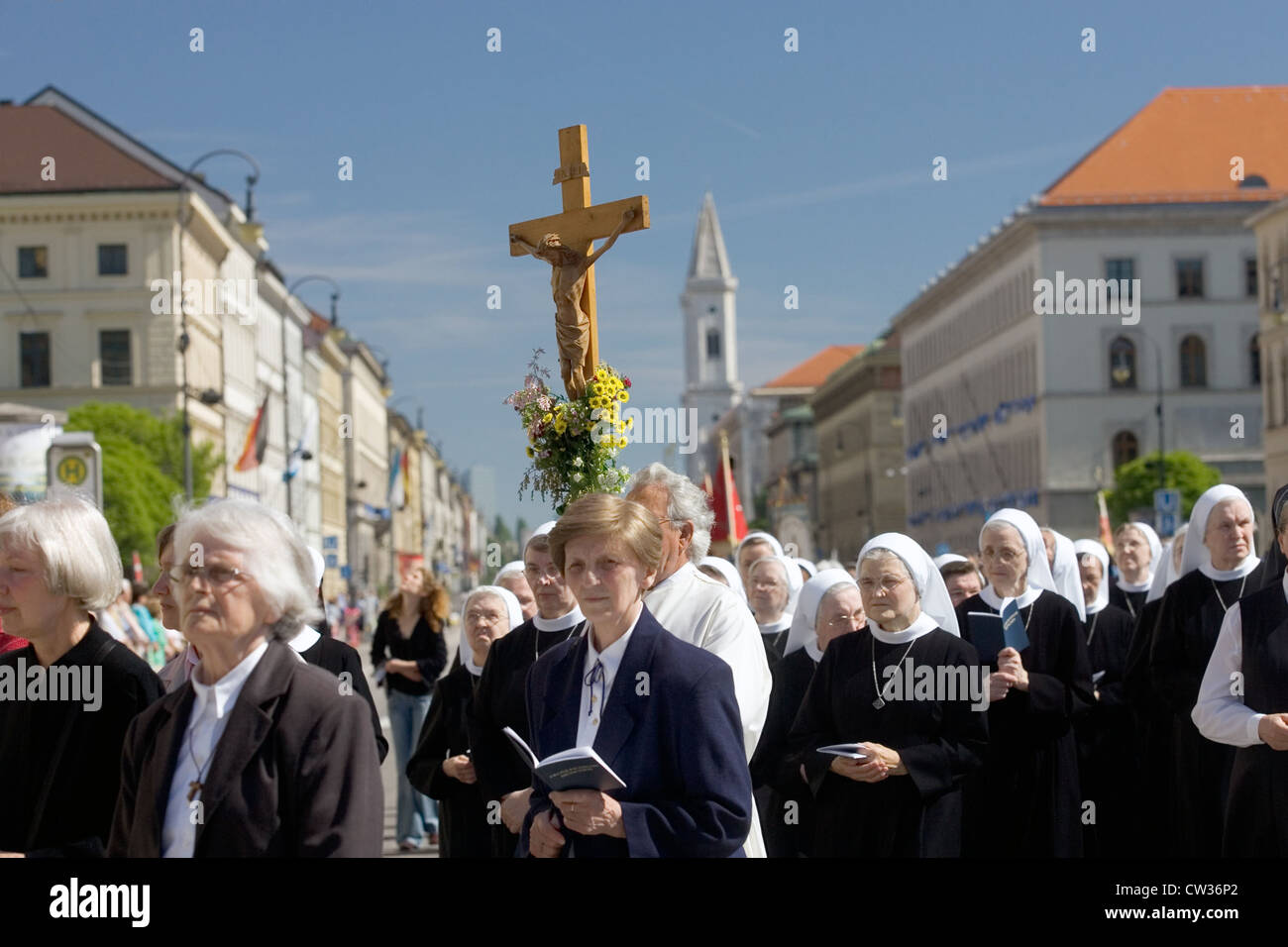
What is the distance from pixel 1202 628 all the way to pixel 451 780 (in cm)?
357

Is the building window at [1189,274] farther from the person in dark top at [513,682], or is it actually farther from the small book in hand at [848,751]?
the small book in hand at [848,751]

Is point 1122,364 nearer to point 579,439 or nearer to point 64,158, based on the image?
point 64,158

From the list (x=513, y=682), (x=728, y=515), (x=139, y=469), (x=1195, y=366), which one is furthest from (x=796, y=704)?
(x=1195, y=366)

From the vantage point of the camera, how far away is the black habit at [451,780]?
8.95m

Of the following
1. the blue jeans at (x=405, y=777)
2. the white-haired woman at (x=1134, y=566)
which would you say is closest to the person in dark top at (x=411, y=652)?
the blue jeans at (x=405, y=777)

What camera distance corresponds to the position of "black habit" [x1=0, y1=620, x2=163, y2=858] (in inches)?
220

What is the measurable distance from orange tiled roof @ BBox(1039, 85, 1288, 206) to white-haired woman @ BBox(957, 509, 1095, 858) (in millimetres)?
72865

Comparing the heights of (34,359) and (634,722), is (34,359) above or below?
above

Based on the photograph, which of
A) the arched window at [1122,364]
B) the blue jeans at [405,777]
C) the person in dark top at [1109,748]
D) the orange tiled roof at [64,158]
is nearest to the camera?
the person in dark top at [1109,748]

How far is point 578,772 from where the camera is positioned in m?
5.21

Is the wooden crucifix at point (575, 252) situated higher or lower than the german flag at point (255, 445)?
lower

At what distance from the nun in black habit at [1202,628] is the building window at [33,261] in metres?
66.5

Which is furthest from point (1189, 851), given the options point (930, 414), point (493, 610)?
point (930, 414)
